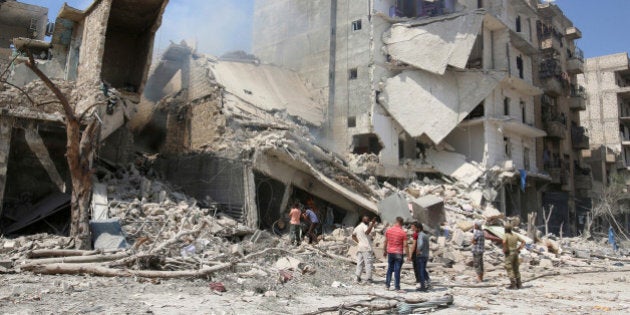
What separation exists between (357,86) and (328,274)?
14.5 m

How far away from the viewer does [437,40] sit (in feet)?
73.5

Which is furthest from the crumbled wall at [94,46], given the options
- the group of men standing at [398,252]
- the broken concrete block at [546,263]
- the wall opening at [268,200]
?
the broken concrete block at [546,263]

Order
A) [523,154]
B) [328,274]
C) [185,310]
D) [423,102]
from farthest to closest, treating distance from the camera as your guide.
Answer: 1. [523,154]
2. [423,102]
3. [328,274]
4. [185,310]

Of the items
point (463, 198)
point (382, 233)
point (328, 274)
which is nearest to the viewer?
point (328, 274)

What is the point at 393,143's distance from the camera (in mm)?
23203

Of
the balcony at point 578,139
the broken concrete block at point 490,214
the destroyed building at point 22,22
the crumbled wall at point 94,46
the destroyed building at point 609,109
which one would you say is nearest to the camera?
the crumbled wall at point 94,46

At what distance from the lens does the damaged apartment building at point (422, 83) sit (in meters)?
22.5

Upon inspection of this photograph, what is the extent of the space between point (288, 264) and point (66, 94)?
9.10m

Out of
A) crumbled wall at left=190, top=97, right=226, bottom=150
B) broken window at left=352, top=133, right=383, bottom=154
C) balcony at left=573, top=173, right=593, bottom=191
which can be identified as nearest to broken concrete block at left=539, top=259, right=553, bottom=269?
broken window at left=352, top=133, right=383, bottom=154

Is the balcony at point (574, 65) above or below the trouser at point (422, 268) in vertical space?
above

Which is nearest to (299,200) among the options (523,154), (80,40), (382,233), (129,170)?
(382,233)

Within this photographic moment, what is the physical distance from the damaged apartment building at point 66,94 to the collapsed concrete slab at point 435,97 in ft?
38.1

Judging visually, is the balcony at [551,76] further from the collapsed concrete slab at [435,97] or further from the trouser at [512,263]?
the trouser at [512,263]

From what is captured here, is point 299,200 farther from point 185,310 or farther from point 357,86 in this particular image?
point 185,310
